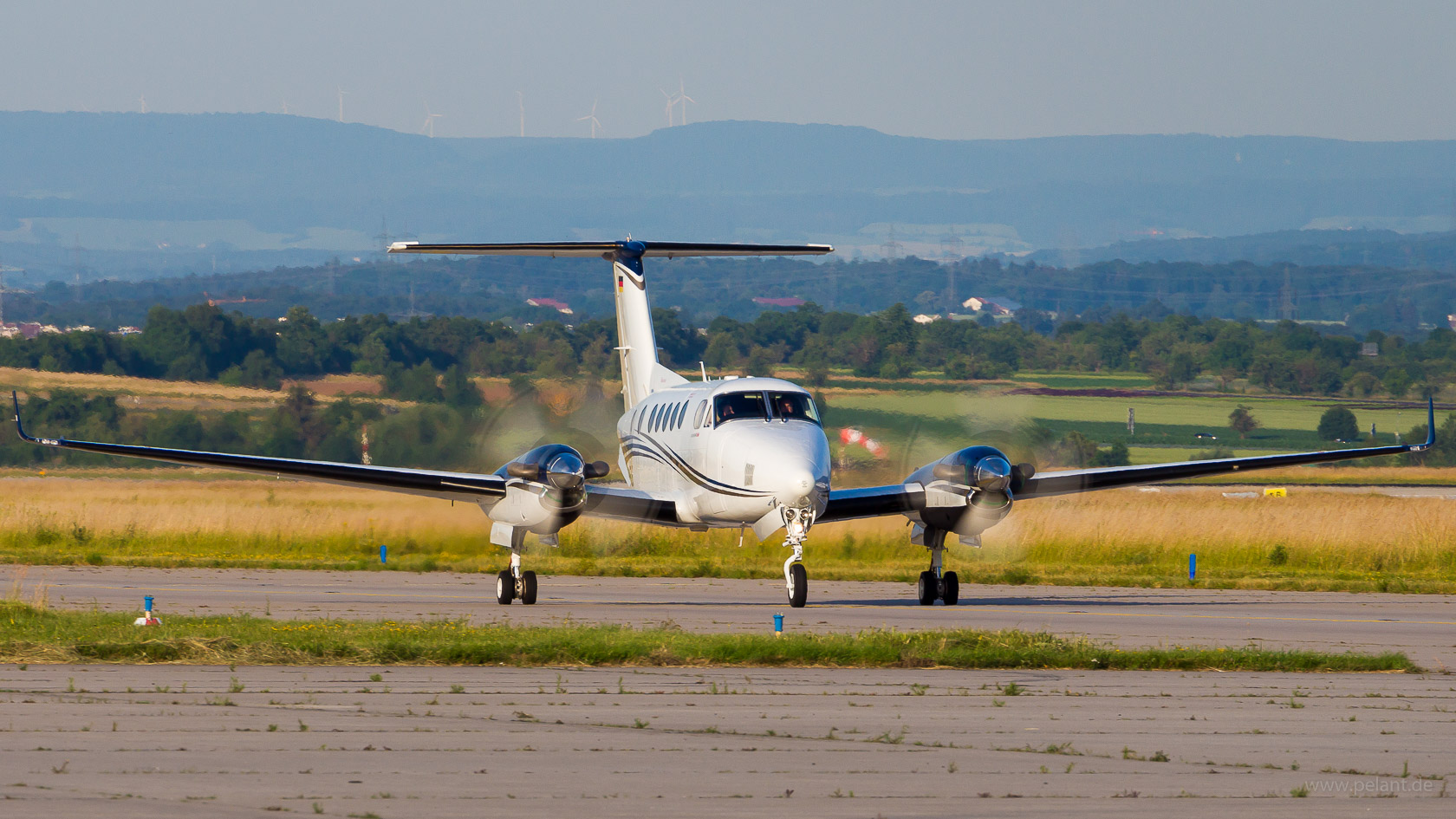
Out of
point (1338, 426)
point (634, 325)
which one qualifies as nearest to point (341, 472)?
point (634, 325)

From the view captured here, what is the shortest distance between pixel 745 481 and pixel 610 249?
903 cm

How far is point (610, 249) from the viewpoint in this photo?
30.1 m

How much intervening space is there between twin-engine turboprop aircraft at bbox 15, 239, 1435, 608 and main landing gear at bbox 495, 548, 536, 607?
0.06ft

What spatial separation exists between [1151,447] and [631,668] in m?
68.9

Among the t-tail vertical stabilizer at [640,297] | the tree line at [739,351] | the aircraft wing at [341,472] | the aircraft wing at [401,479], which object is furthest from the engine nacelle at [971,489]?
the tree line at [739,351]

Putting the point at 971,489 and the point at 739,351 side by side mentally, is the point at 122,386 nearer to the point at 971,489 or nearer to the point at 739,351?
the point at 739,351

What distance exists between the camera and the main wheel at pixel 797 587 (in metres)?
21.8

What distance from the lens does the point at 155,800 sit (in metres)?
8.23

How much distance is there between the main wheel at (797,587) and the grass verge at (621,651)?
16.5ft

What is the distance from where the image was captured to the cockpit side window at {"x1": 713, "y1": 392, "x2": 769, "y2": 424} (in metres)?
23.6

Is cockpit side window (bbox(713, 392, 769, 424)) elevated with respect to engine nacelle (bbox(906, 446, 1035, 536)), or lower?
elevated

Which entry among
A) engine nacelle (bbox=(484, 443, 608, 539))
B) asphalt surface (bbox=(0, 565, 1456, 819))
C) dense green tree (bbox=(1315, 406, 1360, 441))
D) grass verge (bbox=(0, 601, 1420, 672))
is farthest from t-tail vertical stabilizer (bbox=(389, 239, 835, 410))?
dense green tree (bbox=(1315, 406, 1360, 441))

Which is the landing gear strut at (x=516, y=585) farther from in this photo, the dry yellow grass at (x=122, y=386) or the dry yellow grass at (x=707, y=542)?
the dry yellow grass at (x=122, y=386)

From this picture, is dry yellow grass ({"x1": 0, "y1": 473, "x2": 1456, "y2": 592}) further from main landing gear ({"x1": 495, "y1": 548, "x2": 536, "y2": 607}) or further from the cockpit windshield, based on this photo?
main landing gear ({"x1": 495, "y1": 548, "x2": 536, "y2": 607})
